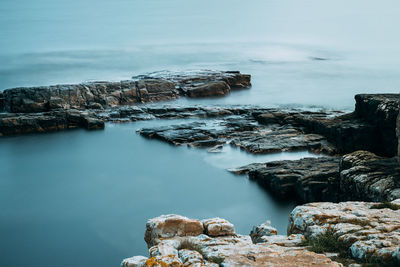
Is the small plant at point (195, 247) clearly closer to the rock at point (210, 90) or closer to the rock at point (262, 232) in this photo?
the rock at point (262, 232)

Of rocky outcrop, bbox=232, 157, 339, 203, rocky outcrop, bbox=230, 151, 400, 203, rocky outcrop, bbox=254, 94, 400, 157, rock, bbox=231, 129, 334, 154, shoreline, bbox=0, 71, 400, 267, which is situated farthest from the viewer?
rock, bbox=231, 129, 334, 154

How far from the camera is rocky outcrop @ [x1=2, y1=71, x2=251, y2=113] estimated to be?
31.6m

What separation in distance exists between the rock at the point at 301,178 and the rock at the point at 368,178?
4.20 feet

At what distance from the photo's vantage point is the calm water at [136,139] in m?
16.9

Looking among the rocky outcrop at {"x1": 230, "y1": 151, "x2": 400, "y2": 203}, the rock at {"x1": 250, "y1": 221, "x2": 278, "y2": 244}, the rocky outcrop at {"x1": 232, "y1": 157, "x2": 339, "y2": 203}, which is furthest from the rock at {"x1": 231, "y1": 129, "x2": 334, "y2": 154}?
the rock at {"x1": 250, "y1": 221, "x2": 278, "y2": 244}

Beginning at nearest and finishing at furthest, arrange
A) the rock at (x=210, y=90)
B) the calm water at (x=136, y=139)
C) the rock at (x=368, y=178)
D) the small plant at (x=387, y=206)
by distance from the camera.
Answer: the small plant at (x=387, y=206) → the rock at (x=368, y=178) → the calm water at (x=136, y=139) → the rock at (x=210, y=90)

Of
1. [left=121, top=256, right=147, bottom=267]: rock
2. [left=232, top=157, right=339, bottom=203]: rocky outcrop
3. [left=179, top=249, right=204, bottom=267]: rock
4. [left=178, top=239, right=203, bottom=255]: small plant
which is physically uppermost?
[left=179, top=249, right=204, bottom=267]: rock

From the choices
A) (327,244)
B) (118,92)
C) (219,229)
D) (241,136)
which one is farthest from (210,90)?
(327,244)

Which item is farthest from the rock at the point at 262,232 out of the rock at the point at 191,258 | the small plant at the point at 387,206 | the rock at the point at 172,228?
the rock at the point at 191,258

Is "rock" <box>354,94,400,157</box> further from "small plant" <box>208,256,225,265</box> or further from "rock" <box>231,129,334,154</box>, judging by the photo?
"small plant" <box>208,256,225,265</box>

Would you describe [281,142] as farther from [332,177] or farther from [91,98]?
[91,98]

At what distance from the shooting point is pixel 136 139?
2714cm

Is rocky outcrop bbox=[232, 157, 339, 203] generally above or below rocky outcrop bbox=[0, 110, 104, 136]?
below

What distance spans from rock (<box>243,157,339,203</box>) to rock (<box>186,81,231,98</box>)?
1693 cm
